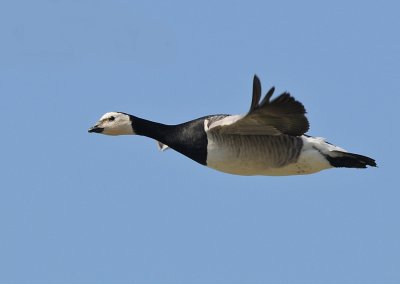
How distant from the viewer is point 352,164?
619 inches

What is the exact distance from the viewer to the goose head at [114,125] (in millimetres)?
16812

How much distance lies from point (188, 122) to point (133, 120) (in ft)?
4.15

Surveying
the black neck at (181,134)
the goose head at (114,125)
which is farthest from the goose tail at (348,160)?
the goose head at (114,125)

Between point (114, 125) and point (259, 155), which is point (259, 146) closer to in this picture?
point (259, 155)

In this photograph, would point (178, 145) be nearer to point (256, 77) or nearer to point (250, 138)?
point (250, 138)

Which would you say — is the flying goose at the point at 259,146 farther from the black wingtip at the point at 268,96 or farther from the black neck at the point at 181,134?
the black wingtip at the point at 268,96

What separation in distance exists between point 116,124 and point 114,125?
0.04m

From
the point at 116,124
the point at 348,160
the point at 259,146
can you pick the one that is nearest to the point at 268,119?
the point at 259,146

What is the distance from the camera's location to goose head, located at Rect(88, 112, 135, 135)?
→ 1681 cm

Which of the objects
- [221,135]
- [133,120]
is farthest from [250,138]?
[133,120]

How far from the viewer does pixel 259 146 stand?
15.0 m

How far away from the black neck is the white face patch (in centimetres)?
9

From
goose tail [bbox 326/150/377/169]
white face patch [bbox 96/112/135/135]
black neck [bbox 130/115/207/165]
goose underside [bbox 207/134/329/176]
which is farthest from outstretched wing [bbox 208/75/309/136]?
white face patch [bbox 96/112/135/135]

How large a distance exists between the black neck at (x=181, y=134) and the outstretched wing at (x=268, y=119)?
1.06 ft
